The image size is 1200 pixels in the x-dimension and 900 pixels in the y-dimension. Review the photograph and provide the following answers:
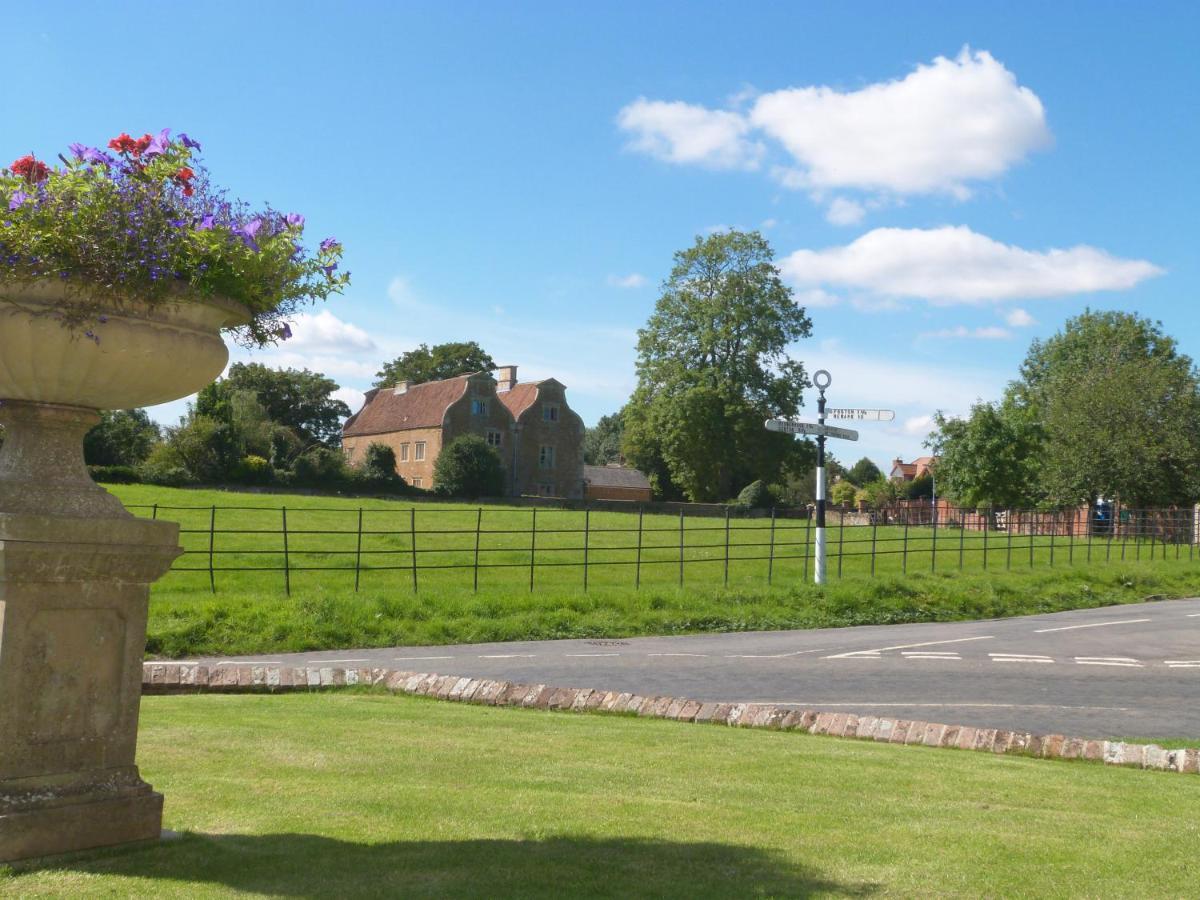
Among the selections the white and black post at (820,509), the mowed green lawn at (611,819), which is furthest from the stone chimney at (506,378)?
the mowed green lawn at (611,819)

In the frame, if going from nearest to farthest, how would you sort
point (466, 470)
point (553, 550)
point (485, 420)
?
point (553, 550) < point (466, 470) < point (485, 420)

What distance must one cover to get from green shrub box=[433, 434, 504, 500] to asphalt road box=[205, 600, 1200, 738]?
4605cm

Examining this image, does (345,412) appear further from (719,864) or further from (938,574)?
(719,864)

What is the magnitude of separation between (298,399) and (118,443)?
102ft

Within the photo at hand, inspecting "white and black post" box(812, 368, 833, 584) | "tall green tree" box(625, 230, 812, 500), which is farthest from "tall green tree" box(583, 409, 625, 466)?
"white and black post" box(812, 368, 833, 584)

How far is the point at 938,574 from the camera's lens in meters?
31.6

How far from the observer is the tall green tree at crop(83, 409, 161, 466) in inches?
2325

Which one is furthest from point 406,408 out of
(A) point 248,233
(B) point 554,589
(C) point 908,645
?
(A) point 248,233

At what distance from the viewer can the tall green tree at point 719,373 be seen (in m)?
69.2

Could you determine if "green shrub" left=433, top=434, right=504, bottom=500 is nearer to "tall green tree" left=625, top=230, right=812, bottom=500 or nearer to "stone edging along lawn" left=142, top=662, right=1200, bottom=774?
"tall green tree" left=625, top=230, right=812, bottom=500

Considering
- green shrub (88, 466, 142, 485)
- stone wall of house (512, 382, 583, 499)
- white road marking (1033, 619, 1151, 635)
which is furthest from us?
stone wall of house (512, 382, 583, 499)

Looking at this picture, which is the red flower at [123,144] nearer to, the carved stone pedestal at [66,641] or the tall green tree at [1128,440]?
the carved stone pedestal at [66,641]

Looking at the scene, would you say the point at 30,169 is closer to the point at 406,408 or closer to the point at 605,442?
the point at 406,408

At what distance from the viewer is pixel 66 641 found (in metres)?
4.59
